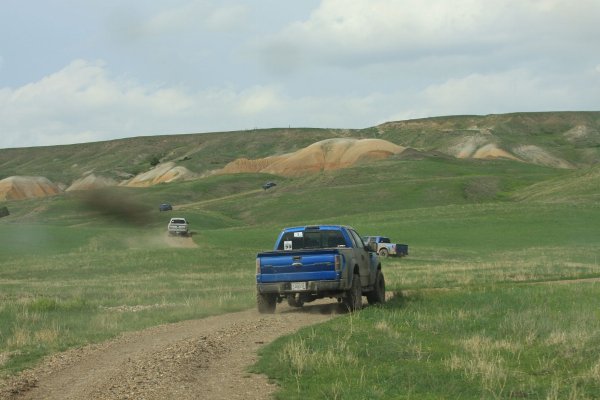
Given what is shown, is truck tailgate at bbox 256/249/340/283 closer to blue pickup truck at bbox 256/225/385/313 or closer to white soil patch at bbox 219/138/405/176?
blue pickup truck at bbox 256/225/385/313

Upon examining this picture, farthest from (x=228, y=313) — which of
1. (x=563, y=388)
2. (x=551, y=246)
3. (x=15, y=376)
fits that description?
(x=551, y=246)

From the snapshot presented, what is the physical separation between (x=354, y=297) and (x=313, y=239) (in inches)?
96.4

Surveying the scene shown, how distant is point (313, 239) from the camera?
2423cm

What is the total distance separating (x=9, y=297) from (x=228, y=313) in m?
10.3

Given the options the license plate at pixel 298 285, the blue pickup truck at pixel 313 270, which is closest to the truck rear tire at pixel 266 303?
the blue pickup truck at pixel 313 270

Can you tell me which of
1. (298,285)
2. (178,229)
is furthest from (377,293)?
(178,229)

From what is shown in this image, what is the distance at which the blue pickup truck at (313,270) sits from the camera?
21.9 m

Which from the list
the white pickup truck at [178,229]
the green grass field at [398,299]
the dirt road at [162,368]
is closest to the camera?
the dirt road at [162,368]

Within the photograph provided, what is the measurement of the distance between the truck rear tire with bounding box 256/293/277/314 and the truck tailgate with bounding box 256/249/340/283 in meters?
0.61

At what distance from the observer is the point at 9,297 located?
99.6 ft

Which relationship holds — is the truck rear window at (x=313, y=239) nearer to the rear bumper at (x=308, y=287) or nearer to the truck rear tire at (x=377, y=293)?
the rear bumper at (x=308, y=287)

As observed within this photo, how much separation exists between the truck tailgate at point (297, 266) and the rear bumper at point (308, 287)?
11cm

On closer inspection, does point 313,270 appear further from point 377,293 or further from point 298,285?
point 377,293

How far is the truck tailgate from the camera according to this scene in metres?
21.9
